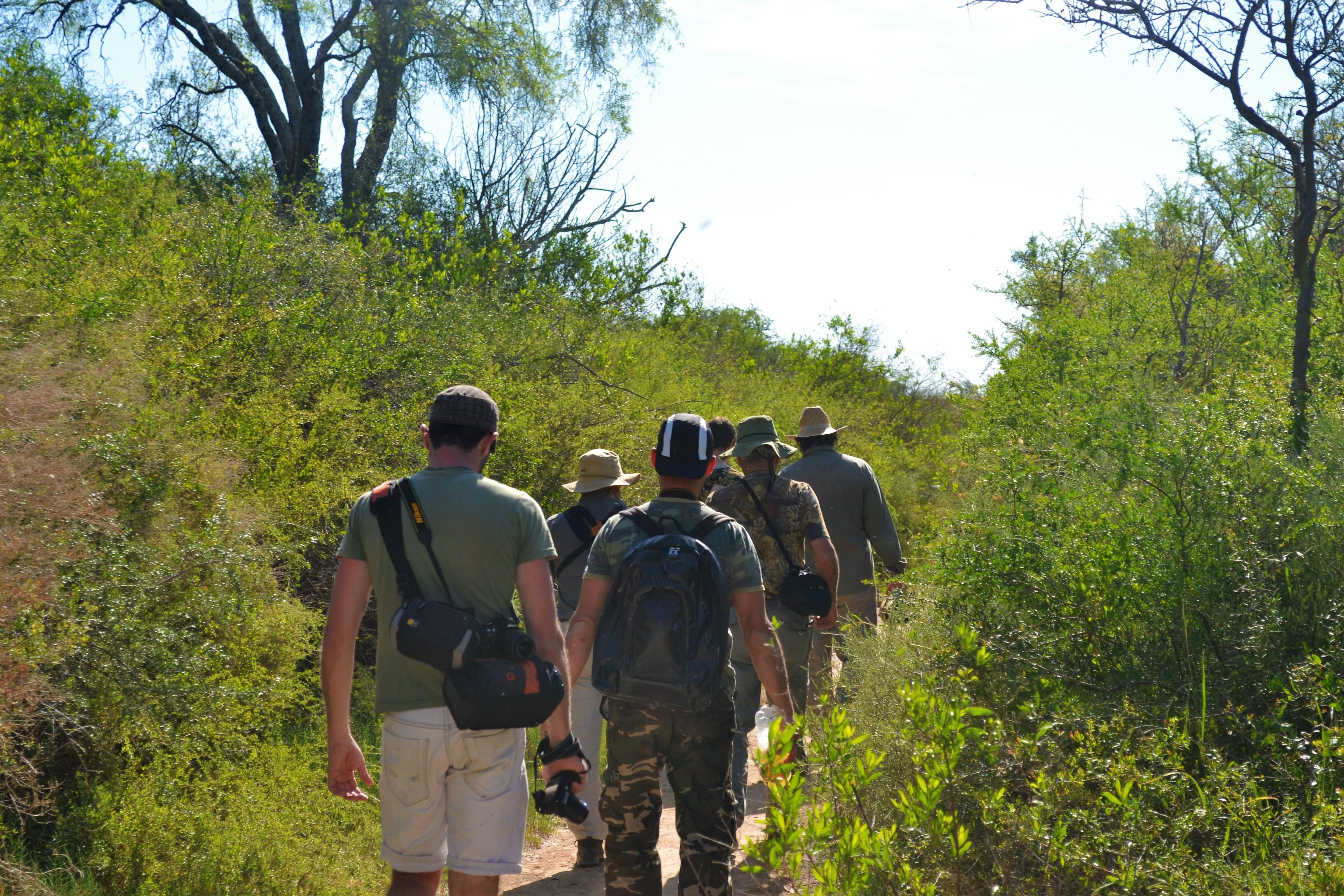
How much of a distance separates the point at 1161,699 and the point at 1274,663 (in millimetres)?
440

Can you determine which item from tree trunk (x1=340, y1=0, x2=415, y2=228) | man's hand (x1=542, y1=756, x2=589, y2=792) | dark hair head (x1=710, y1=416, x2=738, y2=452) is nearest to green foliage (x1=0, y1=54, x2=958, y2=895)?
man's hand (x1=542, y1=756, x2=589, y2=792)

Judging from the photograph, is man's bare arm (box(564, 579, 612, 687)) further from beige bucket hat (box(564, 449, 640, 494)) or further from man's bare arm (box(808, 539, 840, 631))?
man's bare arm (box(808, 539, 840, 631))

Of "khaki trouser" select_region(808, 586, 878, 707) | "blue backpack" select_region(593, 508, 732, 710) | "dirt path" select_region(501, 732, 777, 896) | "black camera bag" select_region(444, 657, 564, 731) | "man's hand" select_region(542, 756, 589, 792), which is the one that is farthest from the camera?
"khaki trouser" select_region(808, 586, 878, 707)

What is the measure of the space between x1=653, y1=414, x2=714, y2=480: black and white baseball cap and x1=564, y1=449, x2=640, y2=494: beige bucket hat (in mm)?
1534

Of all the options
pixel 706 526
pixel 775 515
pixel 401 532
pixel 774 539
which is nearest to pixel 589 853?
pixel 774 539

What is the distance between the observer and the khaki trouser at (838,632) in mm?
6121

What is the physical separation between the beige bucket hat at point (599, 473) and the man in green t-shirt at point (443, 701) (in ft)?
6.69

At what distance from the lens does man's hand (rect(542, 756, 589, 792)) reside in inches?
126

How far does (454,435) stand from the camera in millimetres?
3289

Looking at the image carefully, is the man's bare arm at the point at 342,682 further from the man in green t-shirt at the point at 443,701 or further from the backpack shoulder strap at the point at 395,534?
the backpack shoulder strap at the point at 395,534

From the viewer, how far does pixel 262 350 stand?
25.4ft

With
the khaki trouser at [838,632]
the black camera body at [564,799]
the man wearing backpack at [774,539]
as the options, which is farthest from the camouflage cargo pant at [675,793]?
the khaki trouser at [838,632]

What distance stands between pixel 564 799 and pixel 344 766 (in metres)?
0.66

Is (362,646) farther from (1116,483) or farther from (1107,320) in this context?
(1107,320)
